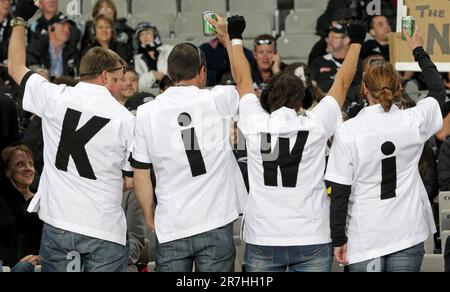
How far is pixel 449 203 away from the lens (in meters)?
7.29

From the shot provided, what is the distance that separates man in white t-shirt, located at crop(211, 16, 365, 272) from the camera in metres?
5.47

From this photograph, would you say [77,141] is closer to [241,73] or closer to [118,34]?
[241,73]

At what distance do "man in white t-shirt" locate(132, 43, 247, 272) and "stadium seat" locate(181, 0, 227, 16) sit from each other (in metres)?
6.55

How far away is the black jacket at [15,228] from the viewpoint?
6.84m

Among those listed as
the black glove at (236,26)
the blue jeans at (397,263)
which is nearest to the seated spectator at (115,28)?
the black glove at (236,26)

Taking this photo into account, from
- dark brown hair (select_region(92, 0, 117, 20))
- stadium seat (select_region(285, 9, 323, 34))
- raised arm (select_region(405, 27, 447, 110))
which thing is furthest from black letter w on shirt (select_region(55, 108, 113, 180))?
stadium seat (select_region(285, 9, 323, 34))

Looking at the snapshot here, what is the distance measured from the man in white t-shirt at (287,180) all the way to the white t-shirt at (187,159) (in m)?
0.17

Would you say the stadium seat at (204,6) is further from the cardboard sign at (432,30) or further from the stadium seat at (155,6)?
the cardboard sign at (432,30)

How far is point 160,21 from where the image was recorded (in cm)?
1227

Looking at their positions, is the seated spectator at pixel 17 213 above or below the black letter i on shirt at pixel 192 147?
A: below

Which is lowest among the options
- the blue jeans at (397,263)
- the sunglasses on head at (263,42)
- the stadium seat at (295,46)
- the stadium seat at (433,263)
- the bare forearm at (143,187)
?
the stadium seat at (433,263)

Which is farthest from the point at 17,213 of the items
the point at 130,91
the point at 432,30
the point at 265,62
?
the point at 265,62

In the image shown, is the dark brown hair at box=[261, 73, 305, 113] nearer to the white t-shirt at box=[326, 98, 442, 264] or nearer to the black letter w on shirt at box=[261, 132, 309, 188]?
the black letter w on shirt at box=[261, 132, 309, 188]

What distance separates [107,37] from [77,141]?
17.7 feet
